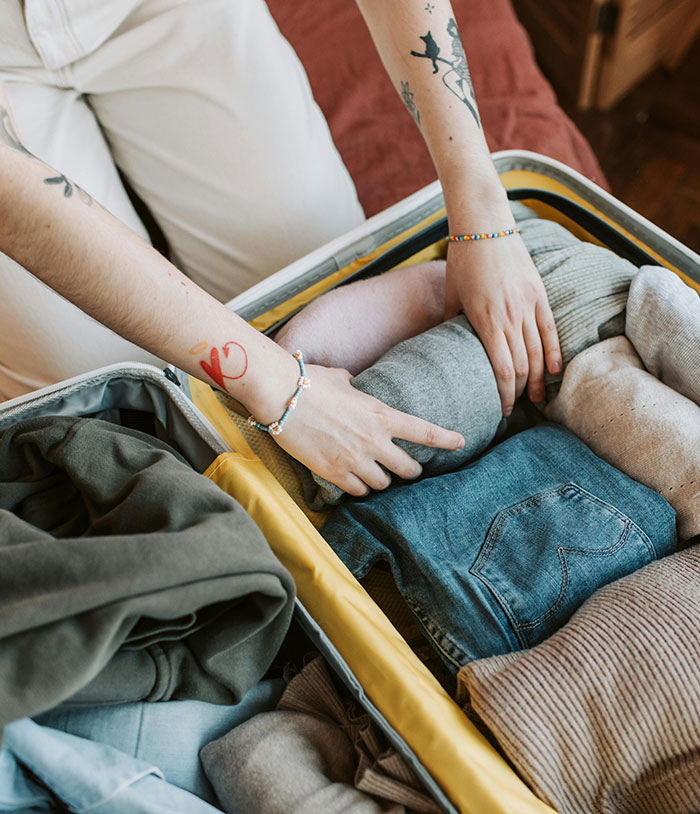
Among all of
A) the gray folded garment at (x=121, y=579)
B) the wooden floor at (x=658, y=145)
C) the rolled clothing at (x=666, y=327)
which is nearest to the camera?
the gray folded garment at (x=121, y=579)

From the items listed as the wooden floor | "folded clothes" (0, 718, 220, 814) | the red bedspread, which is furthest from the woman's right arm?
the wooden floor

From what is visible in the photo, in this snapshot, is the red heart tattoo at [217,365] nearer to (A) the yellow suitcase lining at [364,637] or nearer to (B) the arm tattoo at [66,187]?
(A) the yellow suitcase lining at [364,637]

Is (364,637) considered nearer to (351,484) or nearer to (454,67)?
(351,484)

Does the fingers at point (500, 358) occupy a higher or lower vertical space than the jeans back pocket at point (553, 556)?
higher

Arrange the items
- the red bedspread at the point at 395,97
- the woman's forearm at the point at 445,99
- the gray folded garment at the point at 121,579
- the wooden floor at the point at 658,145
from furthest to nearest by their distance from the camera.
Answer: the wooden floor at the point at 658,145, the red bedspread at the point at 395,97, the woman's forearm at the point at 445,99, the gray folded garment at the point at 121,579

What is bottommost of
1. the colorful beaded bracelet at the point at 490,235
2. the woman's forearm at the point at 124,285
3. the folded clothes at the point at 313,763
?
the folded clothes at the point at 313,763

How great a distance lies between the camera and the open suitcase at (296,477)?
0.50 metres

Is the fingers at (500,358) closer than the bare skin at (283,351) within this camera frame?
No

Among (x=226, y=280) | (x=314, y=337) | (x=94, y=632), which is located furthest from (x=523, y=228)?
(x=94, y=632)

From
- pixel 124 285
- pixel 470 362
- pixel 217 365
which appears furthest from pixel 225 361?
pixel 470 362

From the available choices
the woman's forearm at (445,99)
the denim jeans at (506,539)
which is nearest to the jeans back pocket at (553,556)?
the denim jeans at (506,539)

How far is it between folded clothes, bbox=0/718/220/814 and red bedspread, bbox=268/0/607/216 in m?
0.91

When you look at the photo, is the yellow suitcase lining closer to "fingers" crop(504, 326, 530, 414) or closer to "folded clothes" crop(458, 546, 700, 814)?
"folded clothes" crop(458, 546, 700, 814)

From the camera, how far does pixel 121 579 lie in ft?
1.47
